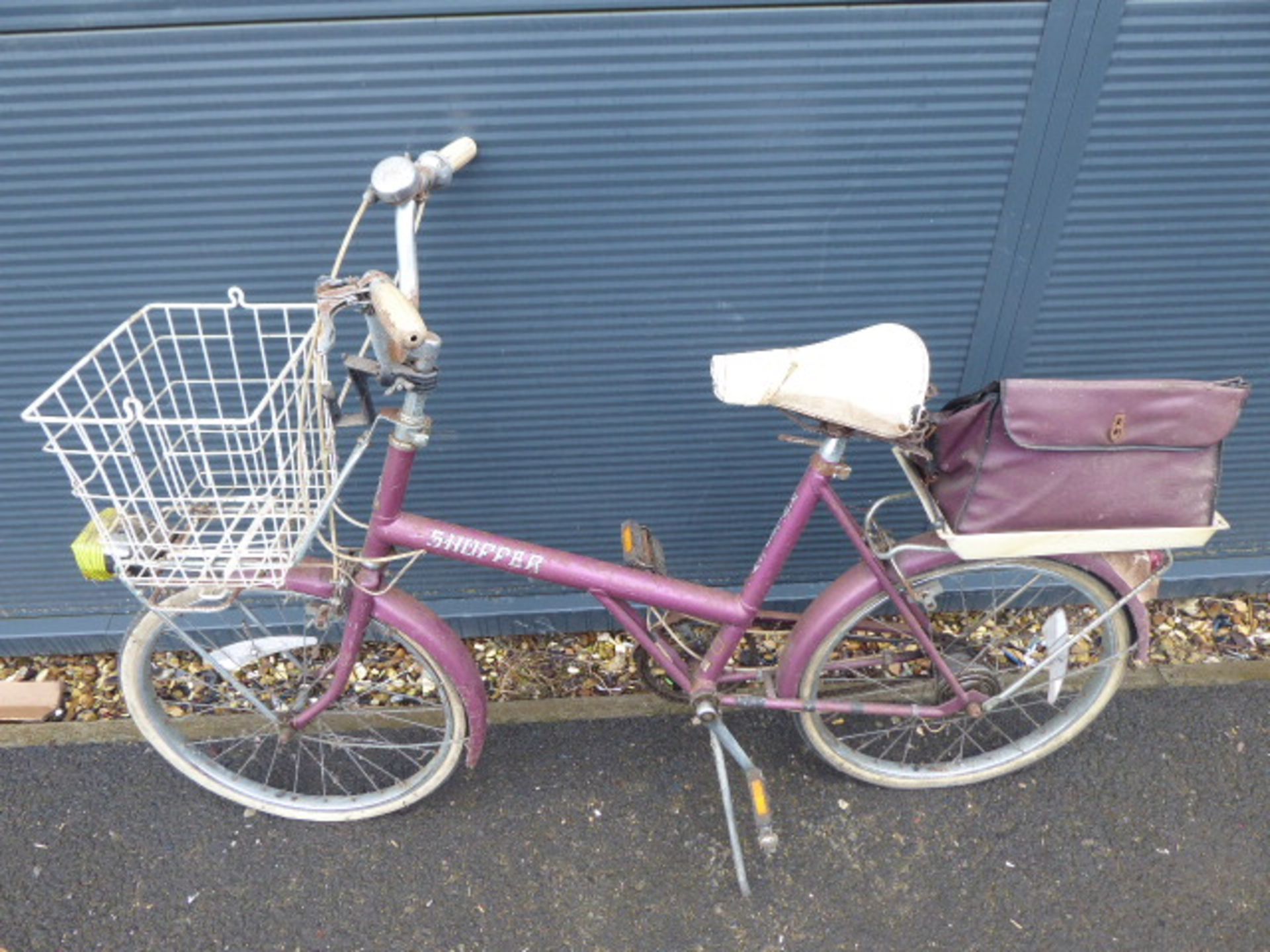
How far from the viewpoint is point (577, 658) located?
314 cm

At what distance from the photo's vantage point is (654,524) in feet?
9.74

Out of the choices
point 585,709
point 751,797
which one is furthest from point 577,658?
point 751,797

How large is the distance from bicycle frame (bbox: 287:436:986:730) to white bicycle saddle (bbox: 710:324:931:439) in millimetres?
151

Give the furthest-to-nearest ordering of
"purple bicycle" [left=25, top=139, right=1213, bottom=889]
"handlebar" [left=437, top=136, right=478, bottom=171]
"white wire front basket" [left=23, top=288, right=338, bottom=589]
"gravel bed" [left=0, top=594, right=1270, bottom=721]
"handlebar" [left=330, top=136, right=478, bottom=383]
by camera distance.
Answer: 1. "gravel bed" [left=0, top=594, right=1270, bottom=721]
2. "handlebar" [left=437, top=136, right=478, bottom=171]
3. "purple bicycle" [left=25, top=139, right=1213, bottom=889]
4. "white wire front basket" [left=23, top=288, right=338, bottom=589]
5. "handlebar" [left=330, top=136, right=478, bottom=383]

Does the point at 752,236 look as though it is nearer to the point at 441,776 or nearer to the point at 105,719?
the point at 441,776

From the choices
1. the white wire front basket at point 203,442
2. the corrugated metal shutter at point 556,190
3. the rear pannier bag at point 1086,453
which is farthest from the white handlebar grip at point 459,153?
the rear pannier bag at point 1086,453

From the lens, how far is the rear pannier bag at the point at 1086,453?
1.87m

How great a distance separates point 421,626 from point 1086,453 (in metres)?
1.62

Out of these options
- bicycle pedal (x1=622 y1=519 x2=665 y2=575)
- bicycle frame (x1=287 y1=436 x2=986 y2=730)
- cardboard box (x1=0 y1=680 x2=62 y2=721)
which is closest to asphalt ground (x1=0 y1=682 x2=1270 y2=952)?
cardboard box (x1=0 y1=680 x2=62 y2=721)

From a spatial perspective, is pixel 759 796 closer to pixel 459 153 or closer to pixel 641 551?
pixel 641 551

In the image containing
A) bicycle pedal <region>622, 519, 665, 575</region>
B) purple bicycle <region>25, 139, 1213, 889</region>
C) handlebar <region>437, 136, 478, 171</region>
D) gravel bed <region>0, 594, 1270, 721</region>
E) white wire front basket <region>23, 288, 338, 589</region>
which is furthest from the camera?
gravel bed <region>0, 594, 1270, 721</region>

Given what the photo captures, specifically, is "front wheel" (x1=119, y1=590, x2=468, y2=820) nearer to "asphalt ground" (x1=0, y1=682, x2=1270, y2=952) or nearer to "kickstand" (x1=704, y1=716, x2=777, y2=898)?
"asphalt ground" (x1=0, y1=682, x2=1270, y2=952)

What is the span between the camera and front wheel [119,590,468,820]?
236 cm

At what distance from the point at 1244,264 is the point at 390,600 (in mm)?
2574
